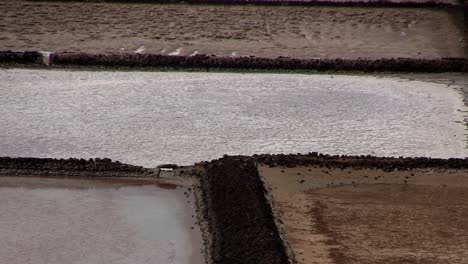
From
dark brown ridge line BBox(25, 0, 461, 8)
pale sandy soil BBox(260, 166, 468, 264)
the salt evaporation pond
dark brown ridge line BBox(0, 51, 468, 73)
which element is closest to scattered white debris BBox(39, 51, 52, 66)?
dark brown ridge line BBox(0, 51, 468, 73)

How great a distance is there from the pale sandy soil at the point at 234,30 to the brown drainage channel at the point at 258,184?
589 centimetres

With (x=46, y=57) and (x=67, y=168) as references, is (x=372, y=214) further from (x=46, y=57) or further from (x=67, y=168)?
(x=46, y=57)

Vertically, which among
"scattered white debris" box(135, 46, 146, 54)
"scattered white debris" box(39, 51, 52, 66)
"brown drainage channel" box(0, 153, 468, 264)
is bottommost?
"scattered white debris" box(39, 51, 52, 66)

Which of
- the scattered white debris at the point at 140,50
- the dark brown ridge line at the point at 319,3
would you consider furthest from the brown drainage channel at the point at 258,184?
the dark brown ridge line at the point at 319,3

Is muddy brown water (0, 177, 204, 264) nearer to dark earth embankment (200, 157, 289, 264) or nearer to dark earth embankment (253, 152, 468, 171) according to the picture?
dark earth embankment (200, 157, 289, 264)

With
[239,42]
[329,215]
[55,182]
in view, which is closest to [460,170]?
A: [329,215]

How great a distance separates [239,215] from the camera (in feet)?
44.0

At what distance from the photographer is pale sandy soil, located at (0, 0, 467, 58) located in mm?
21219

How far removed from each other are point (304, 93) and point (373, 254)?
22.0ft

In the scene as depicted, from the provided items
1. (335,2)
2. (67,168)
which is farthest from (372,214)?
(335,2)

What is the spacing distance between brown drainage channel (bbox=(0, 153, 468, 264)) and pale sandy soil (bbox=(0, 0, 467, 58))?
589cm

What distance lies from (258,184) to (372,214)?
171cm

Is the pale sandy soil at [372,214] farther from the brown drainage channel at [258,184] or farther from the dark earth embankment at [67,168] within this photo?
the dark earth embankment at [67,168]

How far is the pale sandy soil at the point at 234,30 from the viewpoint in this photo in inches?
835
